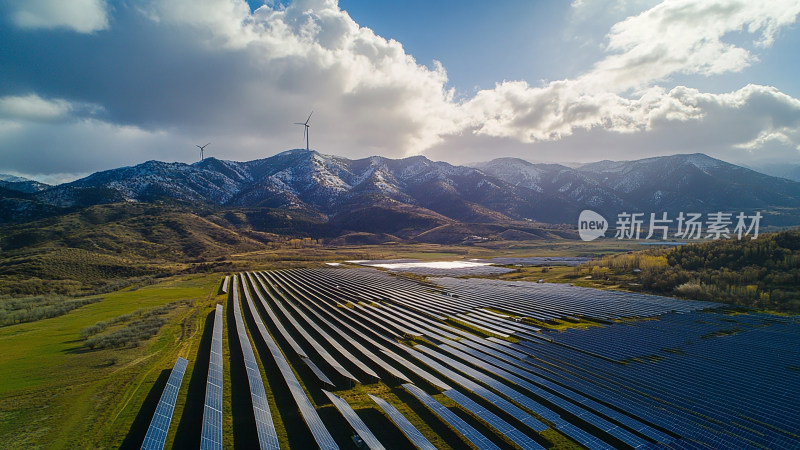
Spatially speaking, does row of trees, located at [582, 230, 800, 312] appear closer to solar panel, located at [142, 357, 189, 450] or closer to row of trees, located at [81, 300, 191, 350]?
solar panel, located at [142, 357, 189, 450]

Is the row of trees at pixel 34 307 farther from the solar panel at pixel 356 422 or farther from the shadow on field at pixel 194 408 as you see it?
the solar panel at pixel 356 422

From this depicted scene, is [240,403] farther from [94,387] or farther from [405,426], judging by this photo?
[94,387]

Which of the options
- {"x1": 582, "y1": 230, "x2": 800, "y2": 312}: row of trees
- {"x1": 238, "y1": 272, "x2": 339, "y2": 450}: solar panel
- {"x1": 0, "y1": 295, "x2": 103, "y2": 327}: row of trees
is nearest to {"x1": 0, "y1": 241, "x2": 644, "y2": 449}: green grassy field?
{"x1": 238, "y1": 272, "x2": 339, "y2": 450}: solar panel

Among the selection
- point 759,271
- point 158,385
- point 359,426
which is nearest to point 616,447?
point 359,426

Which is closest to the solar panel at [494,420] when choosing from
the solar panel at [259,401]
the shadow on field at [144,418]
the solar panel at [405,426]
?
the solar panel at [405,426]

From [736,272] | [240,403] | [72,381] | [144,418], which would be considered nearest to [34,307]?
[72,381]

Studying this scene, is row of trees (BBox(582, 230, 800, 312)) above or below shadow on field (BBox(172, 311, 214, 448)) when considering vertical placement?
above

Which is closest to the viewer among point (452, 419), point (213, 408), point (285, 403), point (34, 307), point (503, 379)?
point (452, 419)
